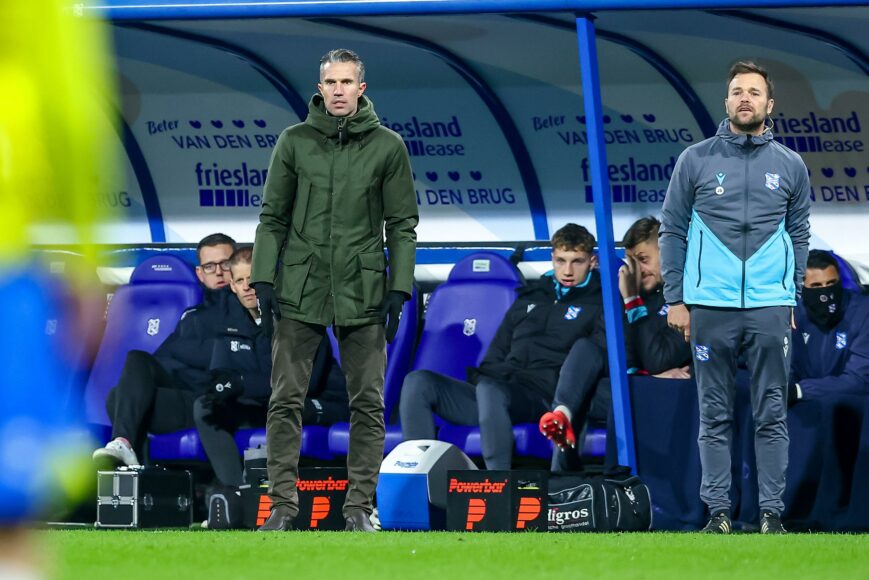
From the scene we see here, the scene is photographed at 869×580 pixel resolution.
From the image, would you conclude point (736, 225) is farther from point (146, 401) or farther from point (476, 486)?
point (146, 401)

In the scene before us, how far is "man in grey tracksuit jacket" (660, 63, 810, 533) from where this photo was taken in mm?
6707

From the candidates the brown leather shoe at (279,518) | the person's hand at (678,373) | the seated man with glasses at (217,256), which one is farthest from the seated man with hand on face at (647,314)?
the seated man with glasses at (217,256)

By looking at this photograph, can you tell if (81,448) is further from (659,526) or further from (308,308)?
(659,526)

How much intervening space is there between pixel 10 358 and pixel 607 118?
746cm

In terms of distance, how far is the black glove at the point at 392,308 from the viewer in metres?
6.76

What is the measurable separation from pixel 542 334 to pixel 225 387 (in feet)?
5.39

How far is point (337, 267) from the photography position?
Result: 675cm

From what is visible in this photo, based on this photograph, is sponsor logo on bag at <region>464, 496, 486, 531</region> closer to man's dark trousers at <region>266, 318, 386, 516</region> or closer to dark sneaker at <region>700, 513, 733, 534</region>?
man's dark trousers at <region>266, 318, 386, 516</region>

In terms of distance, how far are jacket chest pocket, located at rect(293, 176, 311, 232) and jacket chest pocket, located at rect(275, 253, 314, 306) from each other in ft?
0.42

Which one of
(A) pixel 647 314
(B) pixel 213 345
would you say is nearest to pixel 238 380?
(B) pixel 213 345

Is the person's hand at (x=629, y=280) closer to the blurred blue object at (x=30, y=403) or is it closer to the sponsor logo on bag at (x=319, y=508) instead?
the sponsor logo on bag at (x=319, y=508)

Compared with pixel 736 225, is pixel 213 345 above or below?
below

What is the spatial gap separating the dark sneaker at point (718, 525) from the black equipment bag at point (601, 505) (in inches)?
16.1

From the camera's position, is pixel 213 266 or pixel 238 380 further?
pixel 213 266
